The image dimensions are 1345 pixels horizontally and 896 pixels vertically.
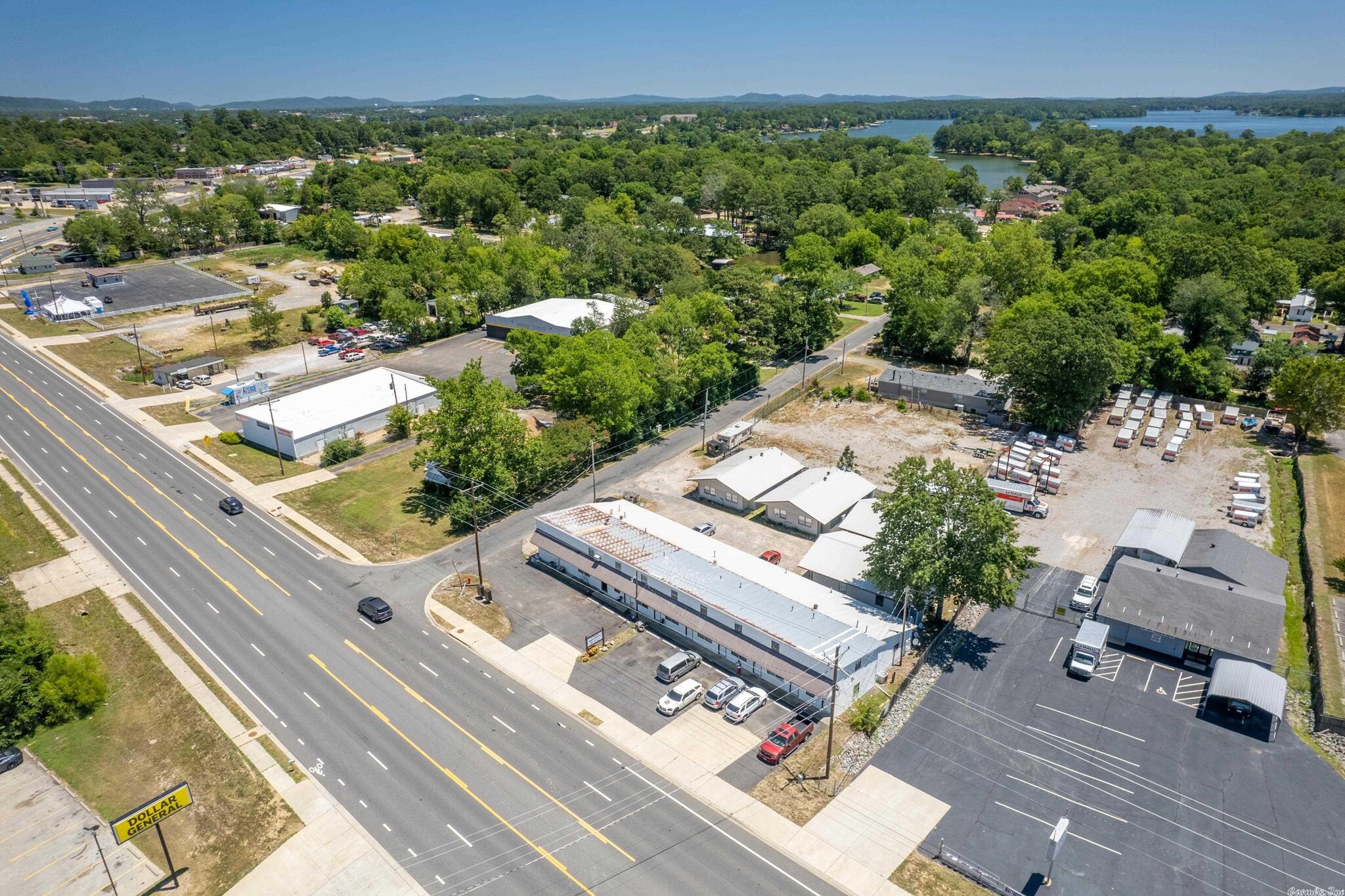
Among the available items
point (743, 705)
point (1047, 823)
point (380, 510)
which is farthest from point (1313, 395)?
point (380, 510)

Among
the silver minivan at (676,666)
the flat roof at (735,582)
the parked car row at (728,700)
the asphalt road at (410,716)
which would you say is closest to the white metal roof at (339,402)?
the asphalt road at (410,716)

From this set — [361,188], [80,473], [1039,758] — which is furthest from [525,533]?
[361,188]

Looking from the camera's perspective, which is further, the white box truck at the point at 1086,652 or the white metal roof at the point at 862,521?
the white metal roof at the point at 862,521

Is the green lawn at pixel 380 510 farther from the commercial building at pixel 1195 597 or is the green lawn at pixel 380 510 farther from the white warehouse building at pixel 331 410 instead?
the commercial building at pixel 1195 597

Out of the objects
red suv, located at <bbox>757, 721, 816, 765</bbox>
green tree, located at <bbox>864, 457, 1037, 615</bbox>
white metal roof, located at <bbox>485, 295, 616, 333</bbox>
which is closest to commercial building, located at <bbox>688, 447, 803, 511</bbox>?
green tree, located at <bbox>864, 457, 1037, 615</bbox>

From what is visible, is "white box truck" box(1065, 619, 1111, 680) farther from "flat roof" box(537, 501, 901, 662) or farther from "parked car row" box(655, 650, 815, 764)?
"parked car row" box(655, 650, 815, 764)

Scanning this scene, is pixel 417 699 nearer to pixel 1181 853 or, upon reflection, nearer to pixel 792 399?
pixel 1181 853

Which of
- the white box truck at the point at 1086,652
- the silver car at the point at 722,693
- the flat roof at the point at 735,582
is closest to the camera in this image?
Answer: the silver car at the point at 722,693
